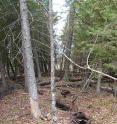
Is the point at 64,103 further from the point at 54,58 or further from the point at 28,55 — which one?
the point at 54,58

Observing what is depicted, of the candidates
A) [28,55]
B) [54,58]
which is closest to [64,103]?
[28,55]

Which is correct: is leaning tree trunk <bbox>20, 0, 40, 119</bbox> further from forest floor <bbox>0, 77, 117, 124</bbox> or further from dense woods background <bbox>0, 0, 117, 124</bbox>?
forest floor <bbox>0, 77, 117, 124</bbox>

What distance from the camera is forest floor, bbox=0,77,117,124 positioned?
1309 cm

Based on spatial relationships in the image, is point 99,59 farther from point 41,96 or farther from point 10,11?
point 10,11

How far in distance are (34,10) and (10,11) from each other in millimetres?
1325

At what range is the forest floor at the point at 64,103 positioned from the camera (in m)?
13.1

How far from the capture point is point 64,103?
16406 millimetres

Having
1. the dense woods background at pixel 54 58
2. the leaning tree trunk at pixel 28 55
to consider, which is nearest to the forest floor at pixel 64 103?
the dense woods background at pixel 54 58

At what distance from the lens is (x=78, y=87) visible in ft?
69.1

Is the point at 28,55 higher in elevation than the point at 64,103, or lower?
higher

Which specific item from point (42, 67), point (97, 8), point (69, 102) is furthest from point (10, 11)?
point (42, 67)

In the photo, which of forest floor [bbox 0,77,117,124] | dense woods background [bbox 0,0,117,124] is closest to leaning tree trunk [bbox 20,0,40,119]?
dense woods background [bbox 0,0,117,124]

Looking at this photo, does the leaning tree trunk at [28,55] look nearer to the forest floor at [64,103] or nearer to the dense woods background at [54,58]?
the dense woods background at [54,58]

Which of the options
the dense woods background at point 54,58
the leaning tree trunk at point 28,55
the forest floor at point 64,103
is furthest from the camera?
the forest floor at point 64,103
